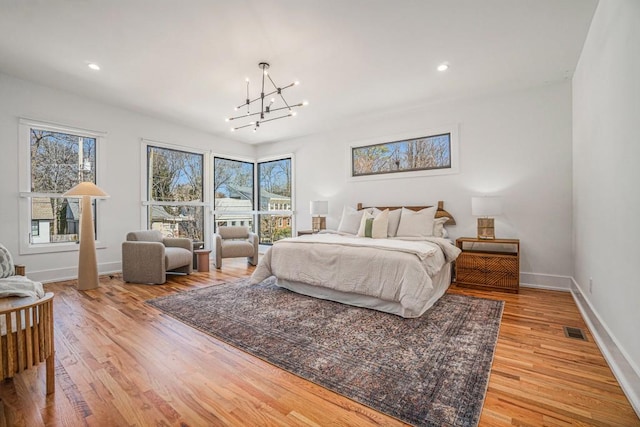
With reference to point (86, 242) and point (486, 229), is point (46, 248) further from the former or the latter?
point (486, 229)

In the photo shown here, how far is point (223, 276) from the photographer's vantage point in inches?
180

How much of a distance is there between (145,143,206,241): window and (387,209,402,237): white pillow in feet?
12.5

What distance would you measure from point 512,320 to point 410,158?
2948 millimetres

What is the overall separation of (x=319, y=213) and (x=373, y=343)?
3.47m

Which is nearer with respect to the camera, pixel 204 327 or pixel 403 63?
pixel 204 327

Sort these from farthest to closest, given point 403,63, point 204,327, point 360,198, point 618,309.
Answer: point 360,198, point 403,63, point 204,327, point 618,309

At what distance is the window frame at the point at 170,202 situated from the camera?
5.08 m

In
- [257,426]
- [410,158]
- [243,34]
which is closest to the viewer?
[257,426]

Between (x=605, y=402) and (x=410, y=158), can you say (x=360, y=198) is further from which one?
(x=605, y=402)

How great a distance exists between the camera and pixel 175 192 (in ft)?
18.4

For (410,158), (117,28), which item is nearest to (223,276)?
(117,28)

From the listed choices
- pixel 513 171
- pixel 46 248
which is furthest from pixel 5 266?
pixel 513 171

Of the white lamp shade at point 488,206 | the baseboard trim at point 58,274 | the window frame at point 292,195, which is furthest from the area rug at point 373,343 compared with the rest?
the window frame at point 292,195

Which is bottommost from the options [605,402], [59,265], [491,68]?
[605,402]
